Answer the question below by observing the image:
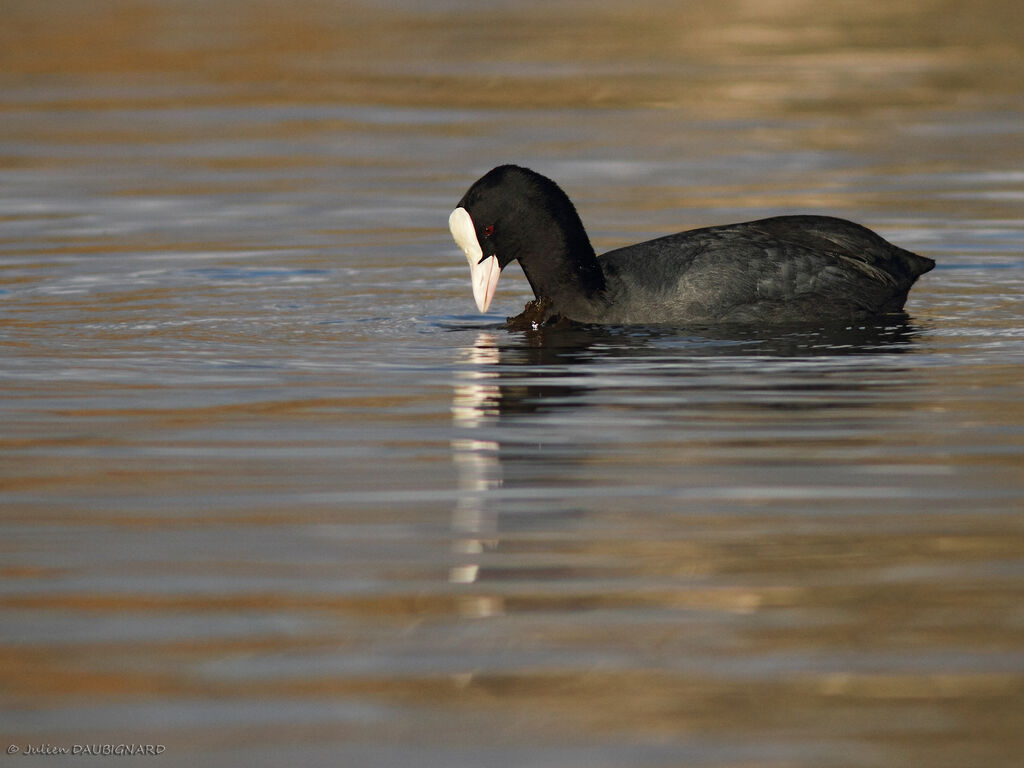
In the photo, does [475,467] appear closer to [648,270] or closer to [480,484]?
[480,484]

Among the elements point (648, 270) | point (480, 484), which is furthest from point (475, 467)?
point (648, 270)

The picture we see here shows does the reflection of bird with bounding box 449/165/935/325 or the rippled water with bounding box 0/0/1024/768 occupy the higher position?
the reflection of bird with bounding box 449/165/935/325

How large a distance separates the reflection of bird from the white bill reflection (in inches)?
19.7

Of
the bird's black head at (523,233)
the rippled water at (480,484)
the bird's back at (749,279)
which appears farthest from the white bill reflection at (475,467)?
the bird's back at (749,279)

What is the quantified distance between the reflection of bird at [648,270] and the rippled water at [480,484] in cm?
20

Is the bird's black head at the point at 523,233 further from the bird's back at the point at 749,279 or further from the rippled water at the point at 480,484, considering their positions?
the rippled water at the point at 480,484

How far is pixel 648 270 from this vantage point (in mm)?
8227

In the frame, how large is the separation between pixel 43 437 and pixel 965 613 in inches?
124

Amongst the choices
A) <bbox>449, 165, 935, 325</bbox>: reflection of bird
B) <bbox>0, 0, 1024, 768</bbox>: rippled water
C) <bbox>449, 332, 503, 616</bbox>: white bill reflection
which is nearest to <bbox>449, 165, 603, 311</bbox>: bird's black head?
<bbox>449, 165, 935, 325</bbox>: reflection of bird

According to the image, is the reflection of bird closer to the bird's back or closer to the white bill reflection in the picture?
the bird's back

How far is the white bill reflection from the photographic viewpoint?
177 inches

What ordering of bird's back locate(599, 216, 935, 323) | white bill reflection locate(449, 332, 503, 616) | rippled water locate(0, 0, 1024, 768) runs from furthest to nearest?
bird's back locate(599, 216, 935, 323) < white bill reflection locate(449, 332, 503, 616) < rippled water locate(0, 0, 1024, 768)

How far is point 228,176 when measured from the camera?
43.9ft

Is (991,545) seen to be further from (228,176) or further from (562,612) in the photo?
(228,176)
